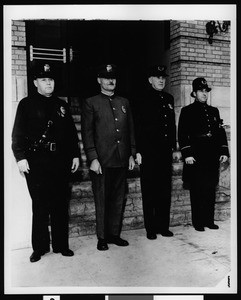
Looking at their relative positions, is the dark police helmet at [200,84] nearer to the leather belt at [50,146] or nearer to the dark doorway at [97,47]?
the dark doorway at [97,47]

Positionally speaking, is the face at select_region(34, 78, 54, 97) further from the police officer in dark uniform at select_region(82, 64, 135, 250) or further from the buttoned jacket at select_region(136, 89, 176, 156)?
the buttoned jacket at select_region(136, 89, 176, 156)

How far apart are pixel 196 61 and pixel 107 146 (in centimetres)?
181

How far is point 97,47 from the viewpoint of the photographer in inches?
206

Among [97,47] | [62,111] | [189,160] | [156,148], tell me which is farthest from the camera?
[97,47]

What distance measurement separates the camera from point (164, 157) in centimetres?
452

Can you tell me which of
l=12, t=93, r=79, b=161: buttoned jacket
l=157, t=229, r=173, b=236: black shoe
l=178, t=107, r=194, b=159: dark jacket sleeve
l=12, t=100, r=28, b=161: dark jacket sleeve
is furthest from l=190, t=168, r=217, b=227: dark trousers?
l=12, t=100, r=28, b=161: dark jacket sleeve

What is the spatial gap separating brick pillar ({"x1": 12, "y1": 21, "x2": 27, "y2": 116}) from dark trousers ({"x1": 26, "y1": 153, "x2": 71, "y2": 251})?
698 mm

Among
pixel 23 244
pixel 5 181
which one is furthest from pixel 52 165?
pixel 23 244

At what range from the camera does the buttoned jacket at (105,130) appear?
4098mm

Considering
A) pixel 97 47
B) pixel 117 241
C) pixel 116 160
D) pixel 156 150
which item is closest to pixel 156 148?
pixel 156 150

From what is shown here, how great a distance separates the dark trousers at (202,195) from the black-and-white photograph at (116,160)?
0.6 inches

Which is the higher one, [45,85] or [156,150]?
[45,85]

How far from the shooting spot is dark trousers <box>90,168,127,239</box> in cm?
420

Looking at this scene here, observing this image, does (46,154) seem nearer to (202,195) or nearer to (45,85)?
(45,85)
